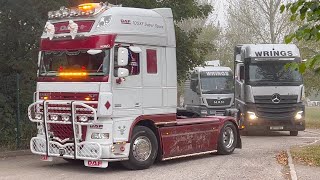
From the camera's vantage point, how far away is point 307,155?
13.4 meters

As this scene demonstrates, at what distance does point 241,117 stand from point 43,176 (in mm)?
11553

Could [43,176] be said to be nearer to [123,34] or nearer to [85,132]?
[85,132]

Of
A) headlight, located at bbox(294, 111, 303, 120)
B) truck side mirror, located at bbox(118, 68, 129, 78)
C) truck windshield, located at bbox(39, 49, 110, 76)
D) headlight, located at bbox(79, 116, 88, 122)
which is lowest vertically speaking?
headlight, located at bbox(294, 111, 303, 120)

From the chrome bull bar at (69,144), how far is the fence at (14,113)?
10.0ft

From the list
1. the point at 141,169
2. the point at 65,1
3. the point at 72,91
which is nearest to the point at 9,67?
the point at 65,1

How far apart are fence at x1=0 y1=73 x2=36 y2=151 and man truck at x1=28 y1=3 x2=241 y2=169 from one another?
3059 mm

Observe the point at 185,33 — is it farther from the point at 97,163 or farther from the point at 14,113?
the point at 97,163

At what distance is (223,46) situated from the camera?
145ft

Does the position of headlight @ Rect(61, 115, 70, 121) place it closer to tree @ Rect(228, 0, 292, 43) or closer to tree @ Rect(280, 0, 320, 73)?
tree @ Rect(280, 0, 320, 73)

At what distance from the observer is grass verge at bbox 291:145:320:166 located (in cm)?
1233

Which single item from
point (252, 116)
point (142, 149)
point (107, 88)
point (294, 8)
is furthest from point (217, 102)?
point (294, 8)

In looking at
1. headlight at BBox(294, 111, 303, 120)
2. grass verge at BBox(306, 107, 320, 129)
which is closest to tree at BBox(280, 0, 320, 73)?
headlight at BBox(294, 111, 303, 120)

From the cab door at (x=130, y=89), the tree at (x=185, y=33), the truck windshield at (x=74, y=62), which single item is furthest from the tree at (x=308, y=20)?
the tree at (x=185, y=33)

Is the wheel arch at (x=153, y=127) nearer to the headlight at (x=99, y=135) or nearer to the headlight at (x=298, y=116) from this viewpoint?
the headlight at (x=99, y=135)
